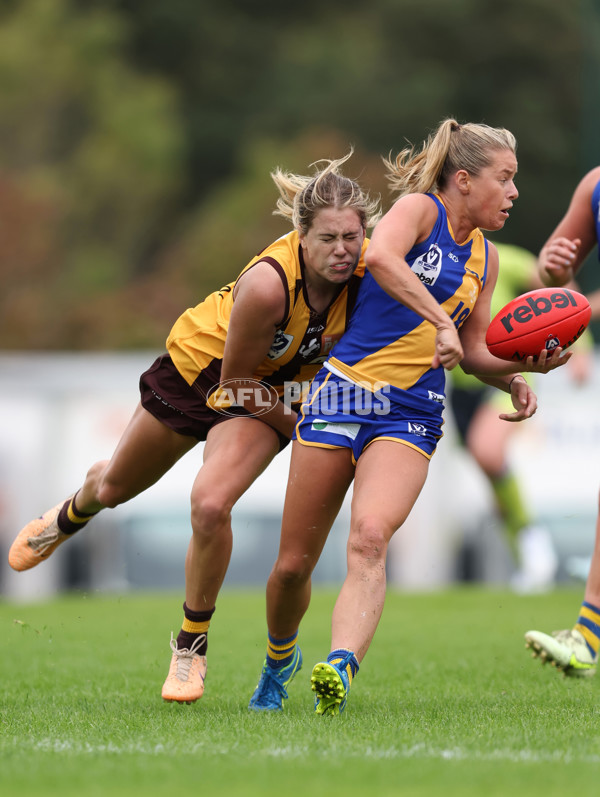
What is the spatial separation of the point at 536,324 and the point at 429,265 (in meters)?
0.43

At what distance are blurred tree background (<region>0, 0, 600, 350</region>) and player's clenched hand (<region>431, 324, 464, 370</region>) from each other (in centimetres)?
2084

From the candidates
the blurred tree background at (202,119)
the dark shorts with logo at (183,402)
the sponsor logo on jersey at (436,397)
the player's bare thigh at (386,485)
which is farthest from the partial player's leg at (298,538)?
the blurred tree background at (202,119)

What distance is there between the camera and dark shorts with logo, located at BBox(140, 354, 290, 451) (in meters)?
5.28

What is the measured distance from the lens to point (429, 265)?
15.6 feet

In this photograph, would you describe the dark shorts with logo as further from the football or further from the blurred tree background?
the blurred tree background

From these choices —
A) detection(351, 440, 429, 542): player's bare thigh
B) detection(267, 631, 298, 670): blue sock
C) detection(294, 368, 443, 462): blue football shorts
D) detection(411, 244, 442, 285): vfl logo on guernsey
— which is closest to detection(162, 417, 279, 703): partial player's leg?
Answer: detection(267, 631, 298, 670): blue sock

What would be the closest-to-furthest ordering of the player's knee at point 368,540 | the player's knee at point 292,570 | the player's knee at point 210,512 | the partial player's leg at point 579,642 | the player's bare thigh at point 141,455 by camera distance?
the player's knee at point 368,540 < the player's knee at point 292,570 < the player's knee at point 210,512 < the partial player's leg at point 579,642 < the player's bare thigh at point 141,455

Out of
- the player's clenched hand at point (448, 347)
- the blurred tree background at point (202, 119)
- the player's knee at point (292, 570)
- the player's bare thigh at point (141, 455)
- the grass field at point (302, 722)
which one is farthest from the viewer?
the blurred tree background at point (202, 119)

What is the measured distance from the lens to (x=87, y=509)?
19.5 ft

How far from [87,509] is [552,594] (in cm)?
506

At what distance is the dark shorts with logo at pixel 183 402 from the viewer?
5277 millimetres

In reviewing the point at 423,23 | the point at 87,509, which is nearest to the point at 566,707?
the point at 87,509

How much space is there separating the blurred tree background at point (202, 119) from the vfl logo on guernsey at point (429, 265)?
20.5 meters

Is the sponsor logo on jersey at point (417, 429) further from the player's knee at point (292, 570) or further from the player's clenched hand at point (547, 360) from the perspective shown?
the player's knee at point (292, 570)
